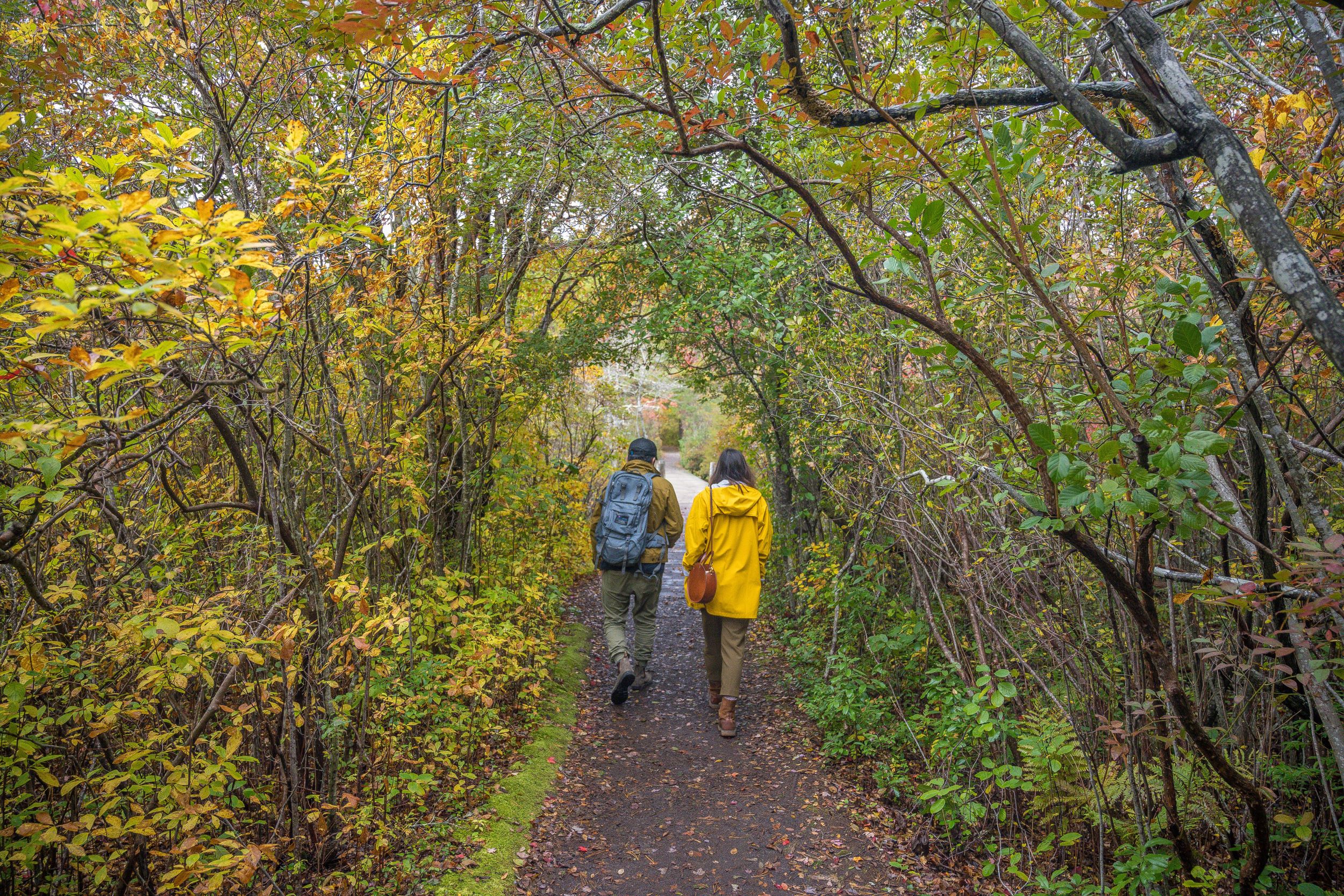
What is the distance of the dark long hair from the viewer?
564 centimetres

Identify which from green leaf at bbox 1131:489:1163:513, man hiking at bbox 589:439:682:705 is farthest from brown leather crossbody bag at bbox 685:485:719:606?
green leaf at bbox 1131:489:1163:513

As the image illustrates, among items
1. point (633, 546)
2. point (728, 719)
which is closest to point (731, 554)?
point (633, 546)

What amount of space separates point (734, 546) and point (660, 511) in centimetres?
85

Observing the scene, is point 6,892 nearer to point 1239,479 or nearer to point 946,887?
point 946,887

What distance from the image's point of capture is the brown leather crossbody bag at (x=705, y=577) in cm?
541

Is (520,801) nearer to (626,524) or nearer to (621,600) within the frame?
(621,600)

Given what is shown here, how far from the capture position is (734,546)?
553 centimetres

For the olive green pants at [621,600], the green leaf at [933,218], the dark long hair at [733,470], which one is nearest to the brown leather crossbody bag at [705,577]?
the dark long hair at [733,470]

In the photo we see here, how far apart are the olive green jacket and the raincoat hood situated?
0.57 metres

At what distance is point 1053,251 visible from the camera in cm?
379

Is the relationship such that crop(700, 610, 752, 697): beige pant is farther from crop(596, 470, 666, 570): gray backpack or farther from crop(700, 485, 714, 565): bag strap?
crop(596, 470, 666, 570): gray backpack

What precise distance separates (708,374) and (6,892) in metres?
7.00

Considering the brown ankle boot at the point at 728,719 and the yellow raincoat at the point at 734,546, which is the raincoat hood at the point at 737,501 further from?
the brown ankle boot at the point at 728,719

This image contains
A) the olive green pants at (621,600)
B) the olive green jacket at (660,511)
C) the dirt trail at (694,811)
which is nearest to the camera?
the dirt trail at (694,811)
